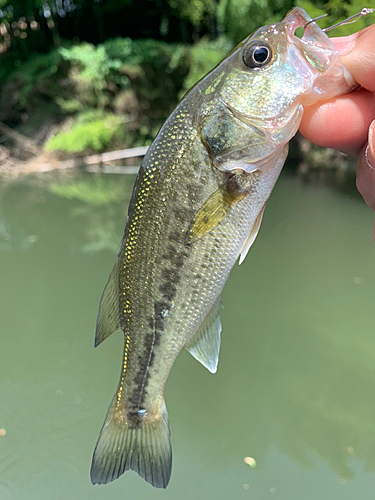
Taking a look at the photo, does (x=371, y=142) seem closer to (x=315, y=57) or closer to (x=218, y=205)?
(x=315, y=57)

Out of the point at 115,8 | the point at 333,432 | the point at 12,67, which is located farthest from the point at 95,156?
the point at 333,432

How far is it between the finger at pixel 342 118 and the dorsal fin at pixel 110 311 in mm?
952

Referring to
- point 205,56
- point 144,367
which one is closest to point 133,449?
point 144,367

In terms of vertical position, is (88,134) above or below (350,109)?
below

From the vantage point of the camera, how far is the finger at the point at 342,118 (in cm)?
125

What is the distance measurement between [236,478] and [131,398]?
A: 58.9 inches

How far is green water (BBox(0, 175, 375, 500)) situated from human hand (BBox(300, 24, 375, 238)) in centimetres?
212

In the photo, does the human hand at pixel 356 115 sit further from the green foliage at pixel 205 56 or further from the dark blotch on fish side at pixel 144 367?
the green foliage at pixel 205 56

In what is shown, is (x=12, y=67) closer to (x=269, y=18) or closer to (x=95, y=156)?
(x=95, y=156)

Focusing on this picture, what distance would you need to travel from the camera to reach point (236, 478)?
244cm

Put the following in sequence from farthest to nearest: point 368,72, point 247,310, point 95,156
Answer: point 95,156
point 247,310
point 368,72

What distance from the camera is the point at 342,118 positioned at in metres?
1.26

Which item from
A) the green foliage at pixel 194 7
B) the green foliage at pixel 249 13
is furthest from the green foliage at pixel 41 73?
the green foliage at pixel 249 13

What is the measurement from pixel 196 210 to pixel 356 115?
67 cm
